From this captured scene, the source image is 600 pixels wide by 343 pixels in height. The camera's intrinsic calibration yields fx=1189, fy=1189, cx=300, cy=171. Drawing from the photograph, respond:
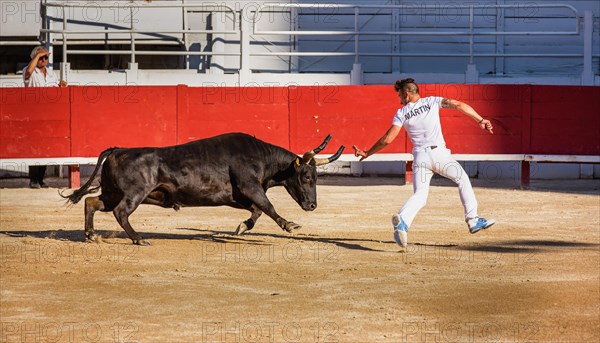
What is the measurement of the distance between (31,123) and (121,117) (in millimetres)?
1185

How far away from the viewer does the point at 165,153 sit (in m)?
9.84

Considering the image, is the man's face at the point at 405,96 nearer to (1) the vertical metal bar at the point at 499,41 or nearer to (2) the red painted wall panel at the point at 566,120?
(2) the red painted wall panel at the point at 566,120

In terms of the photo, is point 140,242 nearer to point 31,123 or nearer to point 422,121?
point 422,121

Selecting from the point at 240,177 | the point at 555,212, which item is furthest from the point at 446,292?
the point at 555,212

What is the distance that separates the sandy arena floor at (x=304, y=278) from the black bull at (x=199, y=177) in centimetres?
34

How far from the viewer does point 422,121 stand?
9227 millimetres

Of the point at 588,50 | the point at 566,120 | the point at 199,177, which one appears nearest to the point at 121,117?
the point at 566,120

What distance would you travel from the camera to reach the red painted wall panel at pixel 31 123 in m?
15.7

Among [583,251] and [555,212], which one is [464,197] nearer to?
[583,251]

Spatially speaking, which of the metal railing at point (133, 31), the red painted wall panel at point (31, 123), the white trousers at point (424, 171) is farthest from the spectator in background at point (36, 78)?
the white trousers at point (424, 171)

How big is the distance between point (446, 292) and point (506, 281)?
2.03 feet

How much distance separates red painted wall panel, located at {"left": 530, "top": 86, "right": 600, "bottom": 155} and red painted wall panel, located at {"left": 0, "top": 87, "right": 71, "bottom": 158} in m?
6.38

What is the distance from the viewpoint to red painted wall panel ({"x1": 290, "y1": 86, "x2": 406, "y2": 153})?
53.3 feet

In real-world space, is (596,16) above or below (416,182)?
above
